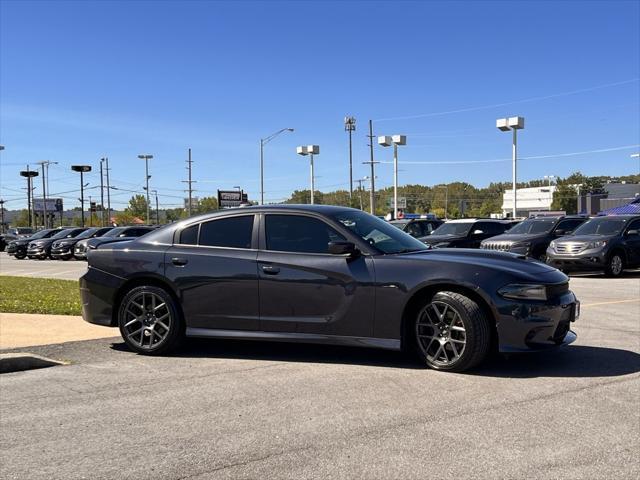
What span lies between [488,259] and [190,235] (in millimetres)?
3210

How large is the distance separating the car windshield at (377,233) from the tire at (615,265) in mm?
10969

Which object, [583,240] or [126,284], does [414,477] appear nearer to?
[126,284]

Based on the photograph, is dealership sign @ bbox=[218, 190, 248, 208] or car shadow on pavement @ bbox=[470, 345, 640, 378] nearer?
car shadow on pavement @ bbox=[470, 345, 640, 378]

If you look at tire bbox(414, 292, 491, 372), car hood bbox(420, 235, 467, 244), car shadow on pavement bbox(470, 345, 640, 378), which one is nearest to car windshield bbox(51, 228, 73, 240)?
car hood bbox(420, 235, 467, 244)

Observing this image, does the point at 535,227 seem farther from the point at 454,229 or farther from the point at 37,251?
the point at 37,251

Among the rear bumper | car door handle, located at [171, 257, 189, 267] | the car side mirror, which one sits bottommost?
the rear bumper

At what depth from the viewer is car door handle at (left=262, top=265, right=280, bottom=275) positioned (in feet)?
19.5

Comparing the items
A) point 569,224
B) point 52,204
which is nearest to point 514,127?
point 569,224

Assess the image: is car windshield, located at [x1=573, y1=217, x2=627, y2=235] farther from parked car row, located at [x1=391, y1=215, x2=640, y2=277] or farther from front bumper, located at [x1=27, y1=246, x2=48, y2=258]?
front bumper, located at [x1=27, y1=246, x2=48, y2=258]

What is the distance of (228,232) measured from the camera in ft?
20.9

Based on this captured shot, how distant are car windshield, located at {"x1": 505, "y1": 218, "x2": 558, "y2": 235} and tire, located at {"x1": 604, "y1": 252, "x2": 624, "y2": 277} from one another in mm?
3052

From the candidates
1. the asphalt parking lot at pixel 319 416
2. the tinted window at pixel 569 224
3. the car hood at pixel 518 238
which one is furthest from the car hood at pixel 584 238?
the asphalt parking lot at pixel 319 416

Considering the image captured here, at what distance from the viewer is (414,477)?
3354mm

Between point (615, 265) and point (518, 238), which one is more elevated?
→ point (518, 238)
